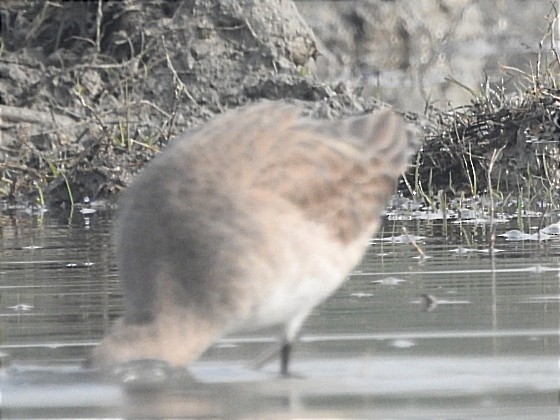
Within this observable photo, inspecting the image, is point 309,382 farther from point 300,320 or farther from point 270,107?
point 270,107

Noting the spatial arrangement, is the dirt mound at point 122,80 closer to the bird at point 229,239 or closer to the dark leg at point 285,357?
the bird at point 229,239

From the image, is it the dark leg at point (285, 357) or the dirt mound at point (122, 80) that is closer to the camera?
the dark leg at point (285, 357)

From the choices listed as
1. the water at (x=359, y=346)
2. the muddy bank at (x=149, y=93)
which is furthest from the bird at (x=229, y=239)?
the muddy bank at (x=149, y=93)

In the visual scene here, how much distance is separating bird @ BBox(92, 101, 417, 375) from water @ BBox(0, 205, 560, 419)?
0.48 feet

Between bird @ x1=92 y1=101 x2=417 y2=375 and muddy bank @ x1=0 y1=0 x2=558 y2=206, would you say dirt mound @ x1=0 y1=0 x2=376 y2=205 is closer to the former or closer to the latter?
muddy bank @ x1=0 y1=0 x2=558 y2=206

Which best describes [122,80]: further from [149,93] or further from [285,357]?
[285,357]

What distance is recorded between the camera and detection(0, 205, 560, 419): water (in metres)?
4.59

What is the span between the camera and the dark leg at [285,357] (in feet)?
17.1

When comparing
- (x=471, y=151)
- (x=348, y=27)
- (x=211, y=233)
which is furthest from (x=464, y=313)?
(x=348, y=27)

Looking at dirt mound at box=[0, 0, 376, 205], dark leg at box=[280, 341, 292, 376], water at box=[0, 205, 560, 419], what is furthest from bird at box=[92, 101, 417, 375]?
dirt mound at box=[0, 0, 376, 205]

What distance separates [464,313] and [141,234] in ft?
4.49

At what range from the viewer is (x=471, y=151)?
9.84 m

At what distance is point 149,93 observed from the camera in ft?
40.2

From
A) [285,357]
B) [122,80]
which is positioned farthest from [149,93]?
[285,357]
